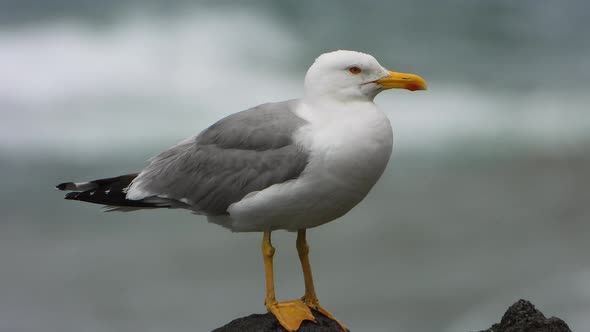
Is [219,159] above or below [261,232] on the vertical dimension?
above

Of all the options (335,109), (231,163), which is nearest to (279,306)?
(231,163)

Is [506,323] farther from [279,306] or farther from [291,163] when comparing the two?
[291,163]

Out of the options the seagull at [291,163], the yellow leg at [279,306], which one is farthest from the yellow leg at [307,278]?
the yellow leg at [279,306]

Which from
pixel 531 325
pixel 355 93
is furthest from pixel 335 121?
pixel 531 325

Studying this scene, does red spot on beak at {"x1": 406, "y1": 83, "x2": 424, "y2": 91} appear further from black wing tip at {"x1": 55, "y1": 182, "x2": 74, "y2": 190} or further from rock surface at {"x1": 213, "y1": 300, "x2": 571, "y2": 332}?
black wing tip at {"x1": 55, "y1": 182, "x2": 74, "y2": 190}

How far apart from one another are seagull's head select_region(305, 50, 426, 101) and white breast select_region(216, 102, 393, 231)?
4.1 inches

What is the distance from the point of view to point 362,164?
210 inches

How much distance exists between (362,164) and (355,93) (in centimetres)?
49

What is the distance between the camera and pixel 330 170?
5309mm

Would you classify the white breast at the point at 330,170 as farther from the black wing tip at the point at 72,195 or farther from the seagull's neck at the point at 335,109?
the black wing tip at the point at 72,195

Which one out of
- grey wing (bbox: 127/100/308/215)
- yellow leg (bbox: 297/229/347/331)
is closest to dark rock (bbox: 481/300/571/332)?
yellow leg (bbox: 297/229/347/331)

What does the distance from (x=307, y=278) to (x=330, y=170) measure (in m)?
1.08

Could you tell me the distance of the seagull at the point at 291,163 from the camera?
5344mm

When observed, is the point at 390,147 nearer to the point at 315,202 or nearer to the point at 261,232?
the point at 315,202
